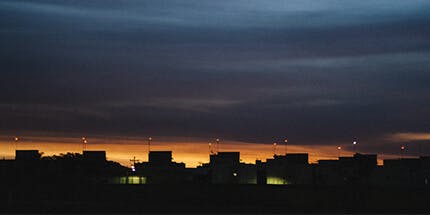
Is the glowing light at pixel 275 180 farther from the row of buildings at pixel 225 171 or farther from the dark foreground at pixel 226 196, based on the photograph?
the dark foreground at pixel 226 196

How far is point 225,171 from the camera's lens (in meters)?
133

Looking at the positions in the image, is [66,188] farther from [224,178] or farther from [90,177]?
[224,178]

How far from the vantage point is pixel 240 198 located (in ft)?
290

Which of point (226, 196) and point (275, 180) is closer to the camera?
point (226, 196)

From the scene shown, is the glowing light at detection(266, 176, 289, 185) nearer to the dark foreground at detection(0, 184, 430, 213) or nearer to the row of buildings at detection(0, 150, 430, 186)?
the row of buildings at detection(0, 150, 430, 186)

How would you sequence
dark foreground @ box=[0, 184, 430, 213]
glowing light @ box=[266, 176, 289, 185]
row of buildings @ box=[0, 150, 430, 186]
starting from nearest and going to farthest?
dark foreground @ box=[0, 184, 430, 213]
row of buildings @ box=[0, 150, 430, 186]
glowing light @ box=[266, 176, 289, 185]

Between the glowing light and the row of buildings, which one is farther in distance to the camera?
the glowing light

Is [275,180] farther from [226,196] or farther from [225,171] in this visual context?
[226,196]

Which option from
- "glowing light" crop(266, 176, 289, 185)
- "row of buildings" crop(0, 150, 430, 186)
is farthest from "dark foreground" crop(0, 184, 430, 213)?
"glowing light" crop(266, 176, 289, 185)

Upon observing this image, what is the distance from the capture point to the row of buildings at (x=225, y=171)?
122 metres

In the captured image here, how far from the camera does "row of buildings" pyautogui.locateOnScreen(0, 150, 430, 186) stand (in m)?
122

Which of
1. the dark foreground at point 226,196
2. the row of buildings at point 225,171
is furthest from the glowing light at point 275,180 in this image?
the dark foreground at point 226,196

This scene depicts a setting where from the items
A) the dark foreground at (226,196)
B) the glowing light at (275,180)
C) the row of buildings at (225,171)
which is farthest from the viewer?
the glowing light at (275,180)

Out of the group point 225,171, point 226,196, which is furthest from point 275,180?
point 226,196
